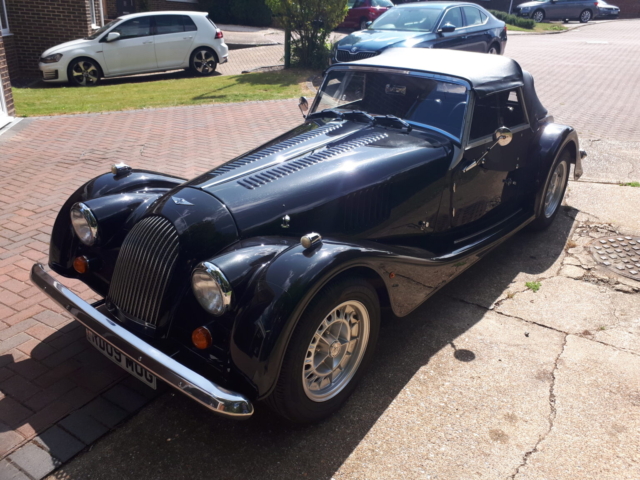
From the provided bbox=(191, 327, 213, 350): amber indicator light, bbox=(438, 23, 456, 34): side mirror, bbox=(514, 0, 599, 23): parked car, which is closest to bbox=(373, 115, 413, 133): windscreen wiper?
bbox=(191, 327, 213, 350): amber indicator light

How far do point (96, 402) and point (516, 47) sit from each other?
20.0 metres

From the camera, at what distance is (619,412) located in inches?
121

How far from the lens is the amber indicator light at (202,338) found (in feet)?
8.80

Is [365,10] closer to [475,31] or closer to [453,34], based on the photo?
[475,31]

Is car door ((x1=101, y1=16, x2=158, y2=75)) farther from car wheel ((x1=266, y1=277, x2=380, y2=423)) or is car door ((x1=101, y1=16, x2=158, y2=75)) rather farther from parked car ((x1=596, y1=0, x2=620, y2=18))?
parked car ((x1=596, y1=0, x2=620, y2=18))

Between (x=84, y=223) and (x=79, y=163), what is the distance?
162 inches

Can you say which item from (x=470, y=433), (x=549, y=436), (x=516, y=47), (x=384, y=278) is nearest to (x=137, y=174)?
(x=384, y=278)

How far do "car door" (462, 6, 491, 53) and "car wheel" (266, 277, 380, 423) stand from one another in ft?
34.5

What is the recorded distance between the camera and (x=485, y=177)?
14.3ft

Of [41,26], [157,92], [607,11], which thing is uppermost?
[607,11]

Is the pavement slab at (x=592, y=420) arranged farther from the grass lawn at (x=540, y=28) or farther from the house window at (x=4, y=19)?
the grass lawn at (x=540, y=28)

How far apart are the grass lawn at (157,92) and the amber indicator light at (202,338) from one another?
8588 millimetres

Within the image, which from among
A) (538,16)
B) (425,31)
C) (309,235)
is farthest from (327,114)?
(538,16)

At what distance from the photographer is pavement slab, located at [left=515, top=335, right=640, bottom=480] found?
2.71 metres
